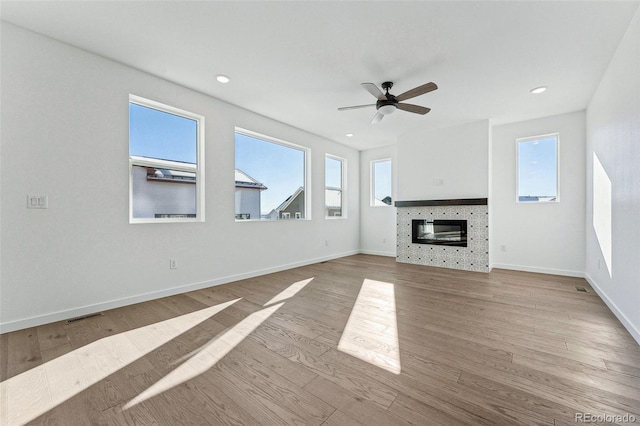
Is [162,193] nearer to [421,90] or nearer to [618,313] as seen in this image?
[421,90]

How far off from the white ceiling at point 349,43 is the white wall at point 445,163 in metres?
1.08

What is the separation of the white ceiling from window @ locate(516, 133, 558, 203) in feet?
3.05

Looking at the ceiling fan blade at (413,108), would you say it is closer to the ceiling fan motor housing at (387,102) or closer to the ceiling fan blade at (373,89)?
the ceiling fan motor housing at (387,102)

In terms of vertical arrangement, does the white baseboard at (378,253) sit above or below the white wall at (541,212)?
below

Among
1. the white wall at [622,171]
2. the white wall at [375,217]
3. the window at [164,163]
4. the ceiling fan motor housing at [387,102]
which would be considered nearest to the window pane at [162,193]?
the window at [164,163]

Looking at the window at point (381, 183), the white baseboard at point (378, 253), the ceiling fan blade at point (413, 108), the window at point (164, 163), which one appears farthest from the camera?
the window at point (381, 183)

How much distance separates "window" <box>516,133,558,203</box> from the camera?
4.62 meters

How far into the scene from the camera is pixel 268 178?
15.9 feet

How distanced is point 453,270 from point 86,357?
511cm

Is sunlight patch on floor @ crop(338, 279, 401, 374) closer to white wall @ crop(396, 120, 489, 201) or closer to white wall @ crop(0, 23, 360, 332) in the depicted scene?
white wall @ crop(0, 23, 360, 332)

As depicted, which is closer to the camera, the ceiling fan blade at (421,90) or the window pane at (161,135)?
the ceiling fan blade at (421,90)

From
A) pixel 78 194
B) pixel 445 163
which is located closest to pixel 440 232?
pixel 445 163

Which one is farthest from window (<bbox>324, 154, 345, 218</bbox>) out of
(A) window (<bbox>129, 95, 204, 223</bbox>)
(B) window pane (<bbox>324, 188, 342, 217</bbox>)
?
(A) window (<bbox>129, 95, 204, 223</bbox>)

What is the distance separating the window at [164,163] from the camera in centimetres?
319
